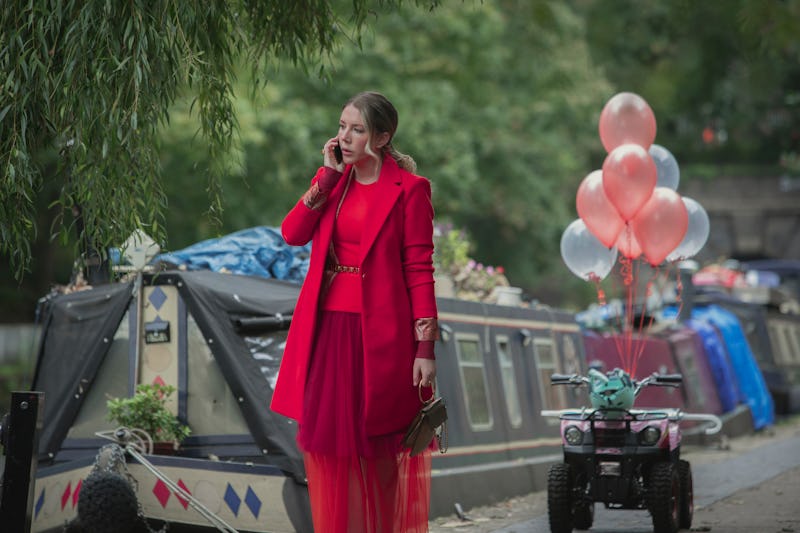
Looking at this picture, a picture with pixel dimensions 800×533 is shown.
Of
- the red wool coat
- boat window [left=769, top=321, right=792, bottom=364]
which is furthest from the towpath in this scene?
boat window [left=769, top=321, right=792, bottom=364]

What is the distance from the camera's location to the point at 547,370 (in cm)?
1353

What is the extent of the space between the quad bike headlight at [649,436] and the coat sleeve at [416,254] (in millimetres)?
3625

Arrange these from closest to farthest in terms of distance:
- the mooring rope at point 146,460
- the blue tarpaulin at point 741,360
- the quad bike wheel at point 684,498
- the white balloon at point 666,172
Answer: the mooring rope at point 146,460, the quad bike wheel at point 684,498, the white balloon at point 666,172, the blue tarpaulin at point 741,360

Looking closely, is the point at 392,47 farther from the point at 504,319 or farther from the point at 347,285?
the point at 347,285

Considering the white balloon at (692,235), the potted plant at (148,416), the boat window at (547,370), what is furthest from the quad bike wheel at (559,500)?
the boat window at (547,370)

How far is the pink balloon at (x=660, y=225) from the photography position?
1091cm

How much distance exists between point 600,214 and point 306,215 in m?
5.75

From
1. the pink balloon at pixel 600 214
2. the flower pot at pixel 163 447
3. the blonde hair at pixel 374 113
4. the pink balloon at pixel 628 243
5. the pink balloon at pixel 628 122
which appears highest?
the pink balloon at pixel 628 122

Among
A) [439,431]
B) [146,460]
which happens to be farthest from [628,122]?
[439,431]

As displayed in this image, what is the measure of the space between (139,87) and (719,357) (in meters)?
13.9

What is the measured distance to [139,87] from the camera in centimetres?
687

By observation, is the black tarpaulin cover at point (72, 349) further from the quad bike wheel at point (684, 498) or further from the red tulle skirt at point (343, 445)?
the red tulle skirt at point (343, 445)

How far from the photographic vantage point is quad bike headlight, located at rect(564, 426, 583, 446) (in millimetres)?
8977

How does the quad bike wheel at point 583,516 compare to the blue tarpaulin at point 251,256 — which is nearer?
the quad bike wheel at point 583,516
